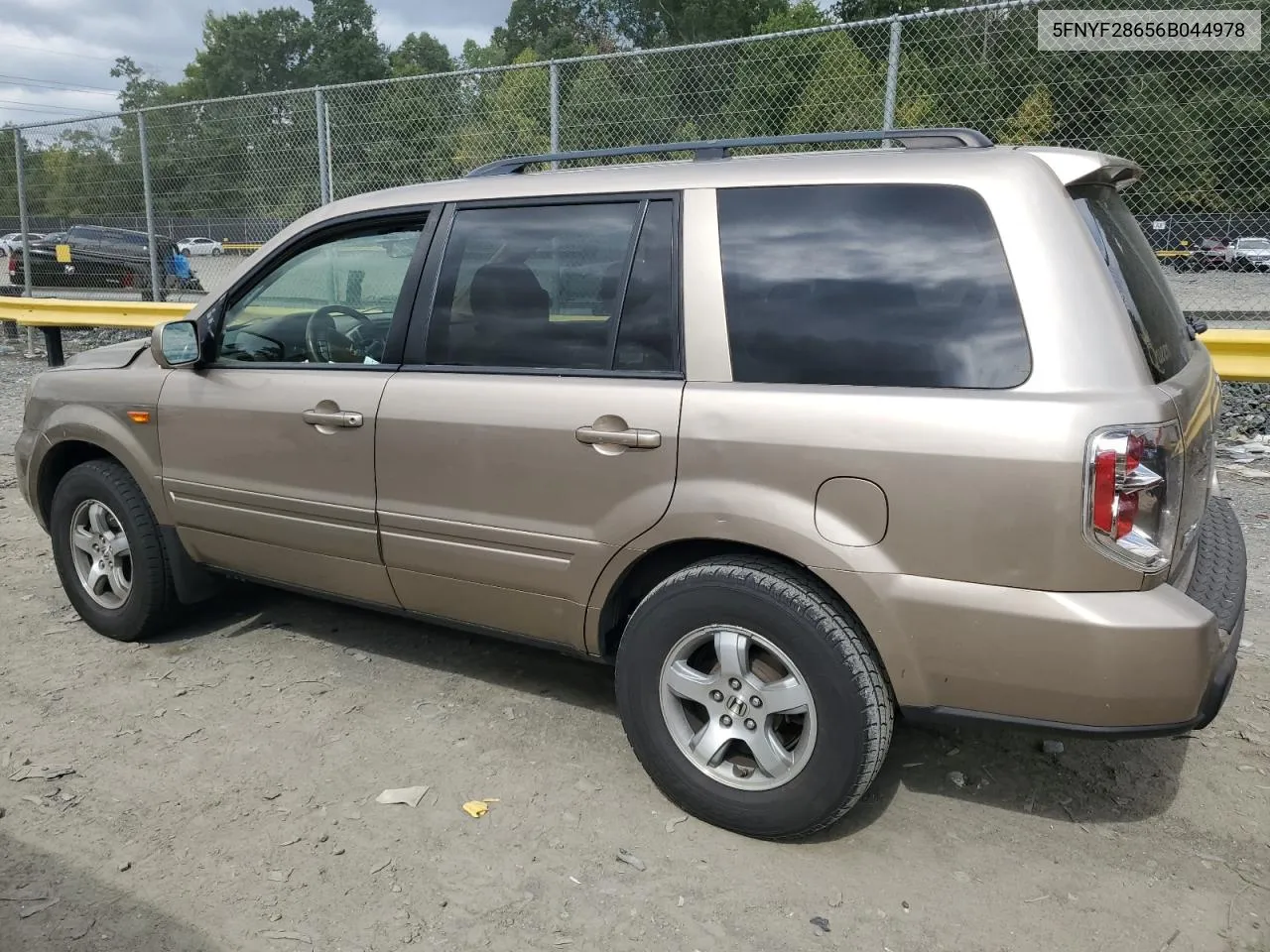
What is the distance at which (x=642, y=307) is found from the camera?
295 centimetres

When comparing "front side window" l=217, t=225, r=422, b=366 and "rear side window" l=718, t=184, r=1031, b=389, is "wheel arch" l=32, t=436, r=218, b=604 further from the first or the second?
"rear side window" l=718, t=184, r=1031, b=389

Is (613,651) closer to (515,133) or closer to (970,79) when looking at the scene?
(970,79)

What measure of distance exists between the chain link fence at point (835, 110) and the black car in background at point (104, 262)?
1.22m

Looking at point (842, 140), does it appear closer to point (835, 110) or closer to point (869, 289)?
point (869, 289)

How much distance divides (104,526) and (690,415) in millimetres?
2842

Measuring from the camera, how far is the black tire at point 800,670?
2.61 m

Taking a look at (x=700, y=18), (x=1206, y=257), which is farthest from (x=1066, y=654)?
(x=700, y=18)

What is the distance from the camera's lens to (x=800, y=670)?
267 cm

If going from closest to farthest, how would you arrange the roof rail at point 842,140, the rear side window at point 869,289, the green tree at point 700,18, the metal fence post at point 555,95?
the rear side window at point 869,289 → the roof rail at point 842,140 → the metal fence post at point 555,95 → the green tree at point 700,18

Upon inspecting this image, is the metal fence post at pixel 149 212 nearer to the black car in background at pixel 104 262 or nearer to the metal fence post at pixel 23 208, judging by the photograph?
the black car in background at pixel 104 262

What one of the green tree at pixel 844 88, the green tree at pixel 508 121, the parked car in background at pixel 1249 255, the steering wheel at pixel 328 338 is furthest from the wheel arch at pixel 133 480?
the parked car in background at pixel 1249 255

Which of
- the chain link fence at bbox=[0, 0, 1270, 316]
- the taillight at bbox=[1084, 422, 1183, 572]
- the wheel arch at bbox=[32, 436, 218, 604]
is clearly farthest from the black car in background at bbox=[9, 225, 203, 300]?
the taillight at bbox=[1084, 422, 1183, 572]

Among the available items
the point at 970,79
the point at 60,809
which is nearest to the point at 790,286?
the point at 60,809

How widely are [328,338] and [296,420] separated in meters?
Result: 0.39
